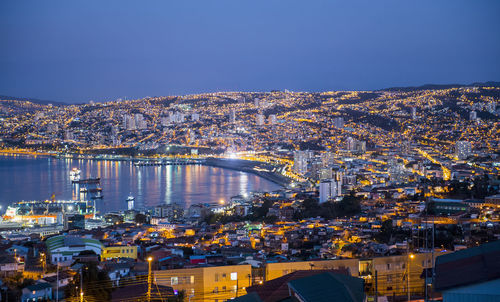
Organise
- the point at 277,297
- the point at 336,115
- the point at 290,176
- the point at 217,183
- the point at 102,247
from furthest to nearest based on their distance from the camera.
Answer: the point at 336,115
the point at 290,176
the point at 217,183
the point at 102,247
the point at 277,297

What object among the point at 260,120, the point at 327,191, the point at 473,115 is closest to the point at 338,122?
the point at 260,120

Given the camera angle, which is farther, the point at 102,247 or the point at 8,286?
the point at 102,247

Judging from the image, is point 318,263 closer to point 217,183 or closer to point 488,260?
point 488,260

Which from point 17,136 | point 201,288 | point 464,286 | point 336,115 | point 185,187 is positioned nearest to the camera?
point 464,286

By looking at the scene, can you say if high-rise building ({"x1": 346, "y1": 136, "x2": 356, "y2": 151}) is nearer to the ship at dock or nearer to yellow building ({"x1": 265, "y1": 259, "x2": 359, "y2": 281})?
the ship at dock

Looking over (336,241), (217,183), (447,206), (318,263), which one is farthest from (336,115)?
(318,263)

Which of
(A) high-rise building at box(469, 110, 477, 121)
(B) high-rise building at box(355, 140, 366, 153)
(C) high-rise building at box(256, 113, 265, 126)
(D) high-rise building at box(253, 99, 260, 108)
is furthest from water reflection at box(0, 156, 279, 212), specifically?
(D) high-rise building at box(253, 99, 260, 108)
